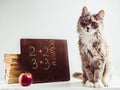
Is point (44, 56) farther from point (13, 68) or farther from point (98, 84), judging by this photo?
point (98, 84)

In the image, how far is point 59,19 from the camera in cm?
159

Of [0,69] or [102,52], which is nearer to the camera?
[102,52]

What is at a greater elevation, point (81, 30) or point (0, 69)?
point (81, 30)

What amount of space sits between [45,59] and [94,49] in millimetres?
291

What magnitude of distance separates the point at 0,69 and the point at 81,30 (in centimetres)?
61

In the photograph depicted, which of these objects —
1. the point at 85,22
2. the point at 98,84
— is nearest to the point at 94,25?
the point at 85,22

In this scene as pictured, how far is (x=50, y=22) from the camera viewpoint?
1575 millimetres

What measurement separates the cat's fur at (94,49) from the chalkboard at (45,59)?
0.18 m

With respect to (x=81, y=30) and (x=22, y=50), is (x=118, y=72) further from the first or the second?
(x=22, y=50)

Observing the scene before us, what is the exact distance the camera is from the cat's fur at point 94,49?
117cm

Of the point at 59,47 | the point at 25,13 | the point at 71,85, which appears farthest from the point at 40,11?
the point at 71,85

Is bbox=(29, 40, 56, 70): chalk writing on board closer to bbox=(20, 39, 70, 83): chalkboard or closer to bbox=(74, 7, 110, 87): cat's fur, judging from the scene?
bbox=(20, 39, 70, 83): chalkboard

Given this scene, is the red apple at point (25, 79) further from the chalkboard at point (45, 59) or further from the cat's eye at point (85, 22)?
the cat's eye at point (85, 22)

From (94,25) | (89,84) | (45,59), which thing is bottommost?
(89,84)
